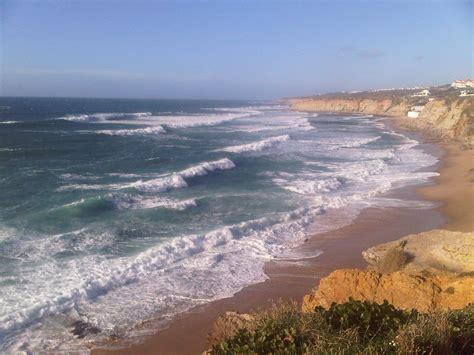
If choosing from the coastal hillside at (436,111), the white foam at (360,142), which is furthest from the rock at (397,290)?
the coastal hillside at (436,111)

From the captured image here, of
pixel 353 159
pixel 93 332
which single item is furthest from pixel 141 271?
pixel 353 159

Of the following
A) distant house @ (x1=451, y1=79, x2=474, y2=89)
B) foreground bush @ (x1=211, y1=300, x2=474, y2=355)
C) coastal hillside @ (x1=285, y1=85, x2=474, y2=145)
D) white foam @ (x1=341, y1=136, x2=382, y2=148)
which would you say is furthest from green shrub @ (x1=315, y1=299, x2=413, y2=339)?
distant house @ (x1=451, y1=79, x2=474, y2=89)

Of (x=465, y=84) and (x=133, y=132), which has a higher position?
(x=465, y=84)

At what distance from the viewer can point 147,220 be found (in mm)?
18062

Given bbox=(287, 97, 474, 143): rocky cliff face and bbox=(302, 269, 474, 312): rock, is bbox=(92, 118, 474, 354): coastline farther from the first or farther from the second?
bbox=(287, 97, 474, 143): rocky cliff face

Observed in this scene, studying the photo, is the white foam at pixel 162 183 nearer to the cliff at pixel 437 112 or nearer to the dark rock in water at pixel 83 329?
the dark rock in water at pixel 83 329

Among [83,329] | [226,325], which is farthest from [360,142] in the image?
[83,329]

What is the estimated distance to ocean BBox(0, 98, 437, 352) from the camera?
10.9 metres

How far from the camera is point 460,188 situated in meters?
24.0

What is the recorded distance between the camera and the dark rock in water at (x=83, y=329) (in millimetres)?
9742

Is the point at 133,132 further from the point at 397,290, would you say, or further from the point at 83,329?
the point at 397,290

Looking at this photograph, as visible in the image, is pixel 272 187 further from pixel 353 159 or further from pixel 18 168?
pixel 18 168

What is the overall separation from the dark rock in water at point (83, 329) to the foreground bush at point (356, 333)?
5134 mm

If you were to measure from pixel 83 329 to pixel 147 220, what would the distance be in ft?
27.1
